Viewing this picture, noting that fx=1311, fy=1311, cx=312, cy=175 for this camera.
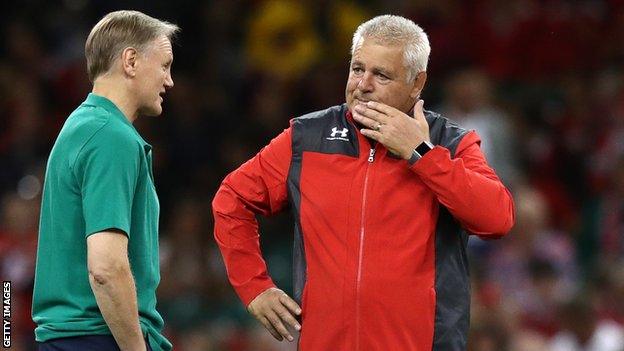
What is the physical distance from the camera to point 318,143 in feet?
14.9

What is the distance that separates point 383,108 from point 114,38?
91 cm

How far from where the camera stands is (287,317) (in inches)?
176

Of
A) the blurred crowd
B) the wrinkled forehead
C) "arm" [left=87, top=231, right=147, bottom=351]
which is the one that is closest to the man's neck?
the wrinkled forehead

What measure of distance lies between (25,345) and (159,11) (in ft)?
13.0

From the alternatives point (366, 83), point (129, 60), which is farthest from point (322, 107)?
point (129, 60)

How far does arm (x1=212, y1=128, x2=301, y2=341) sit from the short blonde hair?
2.12 ft

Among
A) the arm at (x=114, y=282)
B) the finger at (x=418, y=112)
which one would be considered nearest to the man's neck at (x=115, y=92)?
the arm at (x=114, y=282)

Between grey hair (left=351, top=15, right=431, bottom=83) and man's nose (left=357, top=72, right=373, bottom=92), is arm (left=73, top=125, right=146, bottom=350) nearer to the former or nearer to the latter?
man's nose (left=357, top=72, right=373, bottom=92)

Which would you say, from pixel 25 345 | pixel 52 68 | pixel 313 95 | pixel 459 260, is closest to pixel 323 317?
pixel 459 260

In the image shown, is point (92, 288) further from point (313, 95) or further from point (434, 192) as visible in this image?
point (313, 95)

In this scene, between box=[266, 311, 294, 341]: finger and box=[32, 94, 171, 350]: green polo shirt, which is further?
box=[266, 311, 294, 341]: finger

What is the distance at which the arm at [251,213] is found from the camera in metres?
4.55

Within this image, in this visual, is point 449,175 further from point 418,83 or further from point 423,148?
point 418,83

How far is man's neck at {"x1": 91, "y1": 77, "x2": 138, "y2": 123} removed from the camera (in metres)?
4.15
